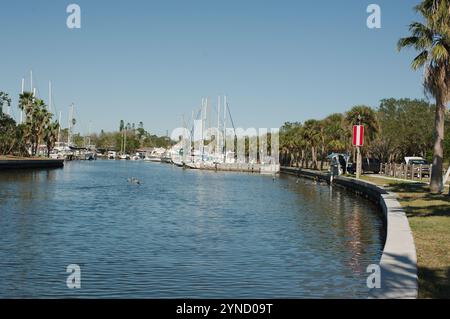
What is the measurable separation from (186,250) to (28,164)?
76.3 m

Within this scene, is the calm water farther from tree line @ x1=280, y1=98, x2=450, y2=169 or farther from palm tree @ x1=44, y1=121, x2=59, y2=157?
palm tree @ x1=44, y1=121, x2=59, y2=157

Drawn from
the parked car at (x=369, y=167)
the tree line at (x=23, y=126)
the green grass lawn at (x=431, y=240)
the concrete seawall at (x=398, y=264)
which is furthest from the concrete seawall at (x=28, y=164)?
the concrete seawall at (x=398, y=264)

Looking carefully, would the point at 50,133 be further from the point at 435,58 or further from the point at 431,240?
the point at 431,240

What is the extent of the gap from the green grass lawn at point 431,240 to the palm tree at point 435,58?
561cm

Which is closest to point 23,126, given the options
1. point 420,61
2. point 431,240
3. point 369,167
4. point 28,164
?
point 28,164

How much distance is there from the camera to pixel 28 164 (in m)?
90.8

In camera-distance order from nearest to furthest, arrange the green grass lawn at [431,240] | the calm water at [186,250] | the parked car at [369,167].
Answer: the green grass lawn at [431,240] → the calm water at [186,250] → the parked car at [369,167]

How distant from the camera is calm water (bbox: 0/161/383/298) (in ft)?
46.4

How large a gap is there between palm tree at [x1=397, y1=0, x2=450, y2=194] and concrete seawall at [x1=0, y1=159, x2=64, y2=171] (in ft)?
184

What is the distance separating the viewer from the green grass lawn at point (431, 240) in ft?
38.7

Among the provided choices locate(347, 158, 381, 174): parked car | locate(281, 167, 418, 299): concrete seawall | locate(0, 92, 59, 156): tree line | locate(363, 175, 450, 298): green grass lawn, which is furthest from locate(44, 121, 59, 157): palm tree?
locate(281, 167, 418, 299): concrete seawall

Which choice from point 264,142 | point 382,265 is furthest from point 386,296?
point 264,142

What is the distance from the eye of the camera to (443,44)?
1395 inches

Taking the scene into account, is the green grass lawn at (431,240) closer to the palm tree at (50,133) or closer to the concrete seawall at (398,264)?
the concrete seawall at (398,264)
